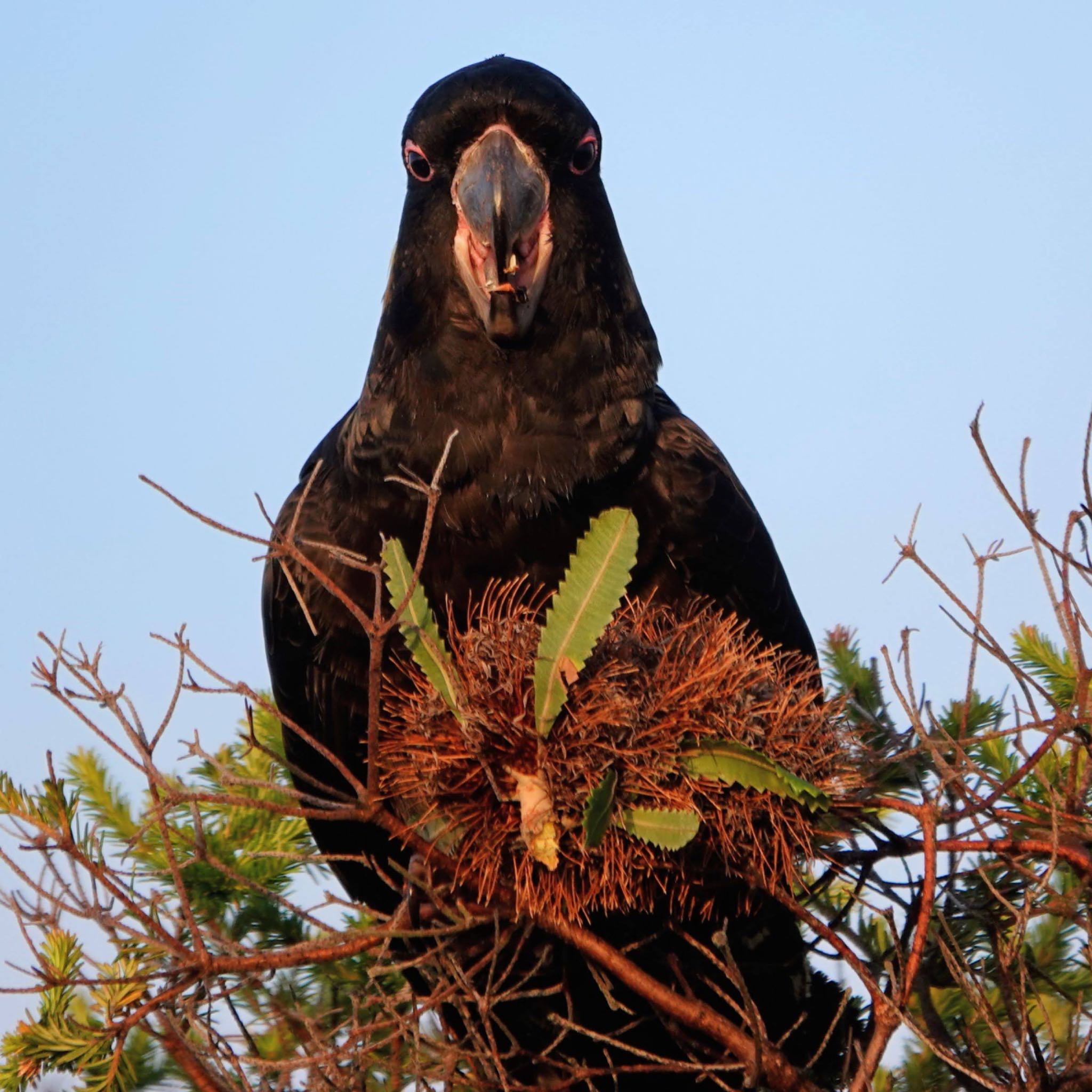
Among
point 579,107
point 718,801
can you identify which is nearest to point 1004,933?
point 718,801

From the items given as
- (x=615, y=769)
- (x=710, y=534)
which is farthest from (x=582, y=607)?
(x=710, y=534)

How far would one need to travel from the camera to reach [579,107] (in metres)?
3.96

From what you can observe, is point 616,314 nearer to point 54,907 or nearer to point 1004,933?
point 1004,933

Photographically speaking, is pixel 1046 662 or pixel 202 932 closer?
pixel 202 932

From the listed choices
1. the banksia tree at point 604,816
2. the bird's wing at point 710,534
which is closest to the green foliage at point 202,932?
the banksia tree at point 604,816

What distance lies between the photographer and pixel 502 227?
143 inches

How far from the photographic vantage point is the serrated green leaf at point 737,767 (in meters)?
2.52

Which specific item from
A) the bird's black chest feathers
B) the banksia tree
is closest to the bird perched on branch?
the bird's black chest feathers

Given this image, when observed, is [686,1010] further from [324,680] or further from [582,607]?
[324,680]

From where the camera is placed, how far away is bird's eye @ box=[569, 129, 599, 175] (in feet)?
12.9

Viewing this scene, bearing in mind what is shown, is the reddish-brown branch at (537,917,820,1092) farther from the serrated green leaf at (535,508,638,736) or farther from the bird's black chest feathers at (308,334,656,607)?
the bird's black chest feathers at (308,334,656,607)

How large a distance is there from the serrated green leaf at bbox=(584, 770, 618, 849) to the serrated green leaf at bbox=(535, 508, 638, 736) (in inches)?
5.5

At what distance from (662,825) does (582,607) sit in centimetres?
41

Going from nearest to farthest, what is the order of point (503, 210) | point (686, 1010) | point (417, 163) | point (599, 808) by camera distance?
point (599, 808) < point (686, 1010) < point (503, 210) < point (417, 163)
